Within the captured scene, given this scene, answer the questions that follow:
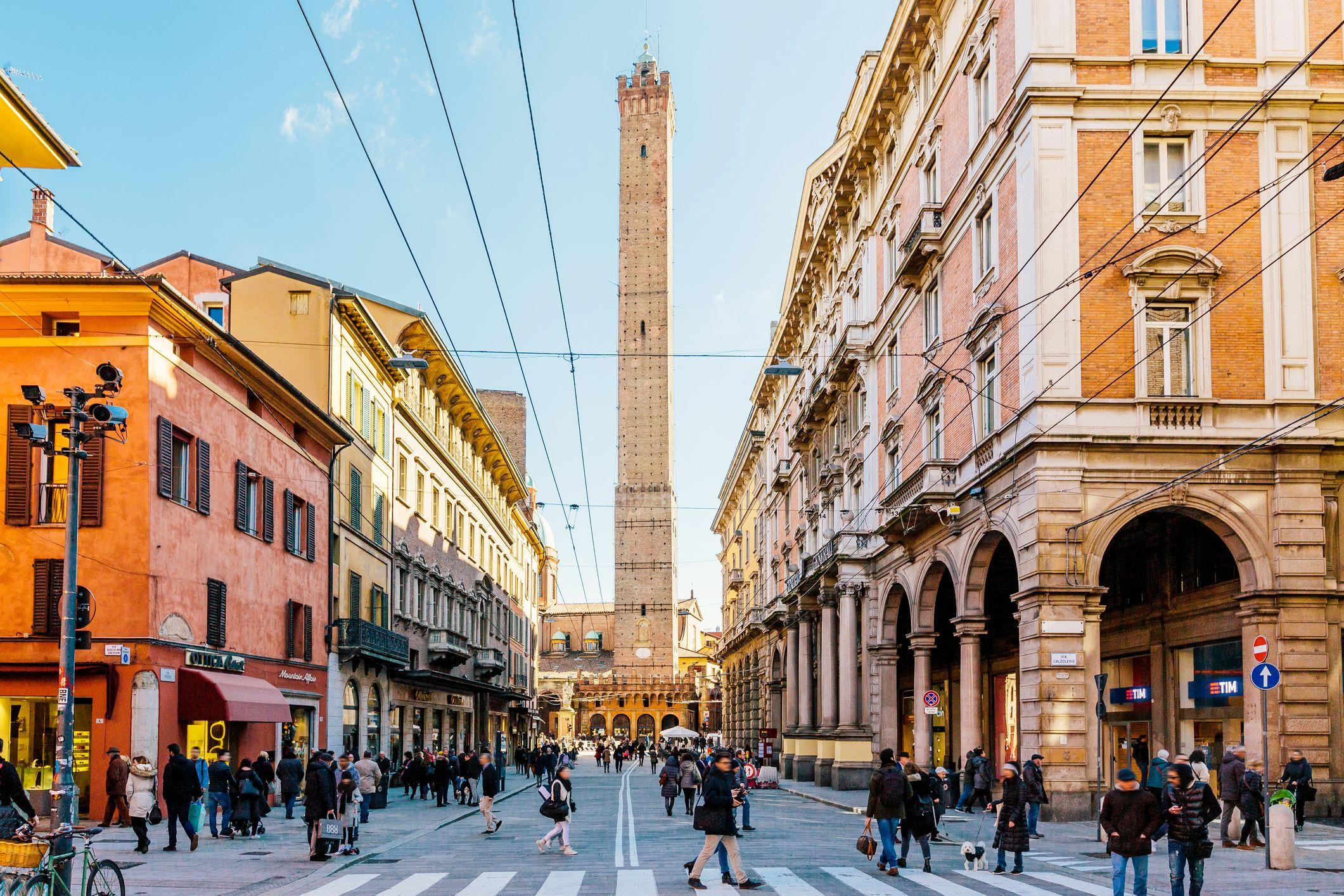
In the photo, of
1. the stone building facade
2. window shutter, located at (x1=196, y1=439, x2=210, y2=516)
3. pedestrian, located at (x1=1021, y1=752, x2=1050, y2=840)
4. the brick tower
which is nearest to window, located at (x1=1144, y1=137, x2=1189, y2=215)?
the stone building facade

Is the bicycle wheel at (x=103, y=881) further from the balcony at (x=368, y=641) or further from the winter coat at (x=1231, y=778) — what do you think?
the balcony at (x=368, y=641)

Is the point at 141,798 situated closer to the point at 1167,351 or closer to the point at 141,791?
the point at 141,791

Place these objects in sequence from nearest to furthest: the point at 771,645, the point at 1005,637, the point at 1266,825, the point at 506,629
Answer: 1. the point at 1266,825
2. the point at 1005,637
3. the point at 771,645
4. the point at 506,629

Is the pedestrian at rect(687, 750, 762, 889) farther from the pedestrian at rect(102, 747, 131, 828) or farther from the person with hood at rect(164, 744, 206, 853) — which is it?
the pedestrian at rect(102, 747, 131, 828)

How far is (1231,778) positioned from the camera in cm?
2128

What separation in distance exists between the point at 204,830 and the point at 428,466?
28.0 m

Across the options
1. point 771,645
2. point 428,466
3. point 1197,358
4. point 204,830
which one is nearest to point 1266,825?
point 1197,358

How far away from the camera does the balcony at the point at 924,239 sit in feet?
113

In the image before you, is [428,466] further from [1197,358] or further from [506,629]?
[1197,358]

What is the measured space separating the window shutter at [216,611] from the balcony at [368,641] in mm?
8994

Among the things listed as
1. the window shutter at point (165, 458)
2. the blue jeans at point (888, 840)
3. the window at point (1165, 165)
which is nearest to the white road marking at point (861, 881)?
the blue jeans at point (888, 840)

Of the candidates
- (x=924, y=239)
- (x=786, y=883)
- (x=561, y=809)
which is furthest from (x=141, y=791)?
(x=924, y=239)

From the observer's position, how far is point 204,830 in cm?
2530

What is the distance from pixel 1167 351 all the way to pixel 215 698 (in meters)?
18.9
